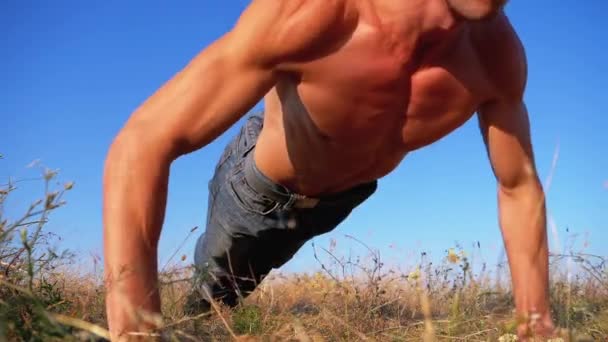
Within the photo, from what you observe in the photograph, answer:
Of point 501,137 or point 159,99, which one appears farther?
point 501,137

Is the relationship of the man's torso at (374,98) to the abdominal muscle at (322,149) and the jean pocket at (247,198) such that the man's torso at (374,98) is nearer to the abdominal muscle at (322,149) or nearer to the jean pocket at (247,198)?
the abdominal muscle at (322,149)

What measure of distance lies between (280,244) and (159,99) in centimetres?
185

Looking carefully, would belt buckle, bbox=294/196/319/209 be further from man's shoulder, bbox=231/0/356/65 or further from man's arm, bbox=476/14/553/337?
man's shoulder, bbox=231/0/356/65

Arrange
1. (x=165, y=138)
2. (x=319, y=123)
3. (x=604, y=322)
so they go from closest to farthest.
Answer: (x=165, y=138) < (x=604, y=322) < (x=319, y=123)

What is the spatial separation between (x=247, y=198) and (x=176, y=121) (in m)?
1.54

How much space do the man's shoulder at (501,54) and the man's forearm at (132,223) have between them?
5.47 ft

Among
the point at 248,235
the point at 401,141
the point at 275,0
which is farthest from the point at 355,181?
the point at 275,0

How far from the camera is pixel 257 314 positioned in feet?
9.37

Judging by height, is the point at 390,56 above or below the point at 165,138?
above

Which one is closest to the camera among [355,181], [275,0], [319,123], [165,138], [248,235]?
[165,138]

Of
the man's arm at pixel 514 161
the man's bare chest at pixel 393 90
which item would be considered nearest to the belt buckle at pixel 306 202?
the man's bare chest at pixel 393 90

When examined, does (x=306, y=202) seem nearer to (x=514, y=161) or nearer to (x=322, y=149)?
(x=322, y=149)

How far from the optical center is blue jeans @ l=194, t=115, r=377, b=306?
3420mm

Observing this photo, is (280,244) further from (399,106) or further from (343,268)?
(399,106)
